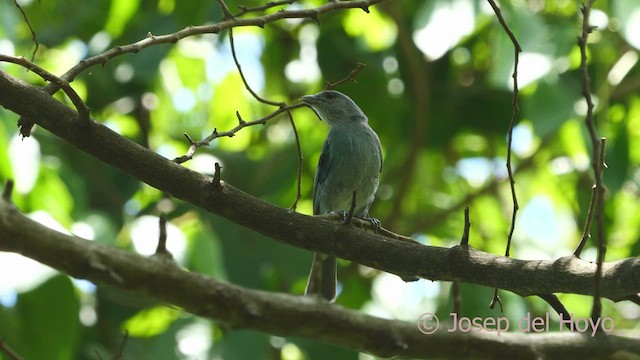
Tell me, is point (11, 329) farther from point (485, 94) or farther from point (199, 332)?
point (485, 94)

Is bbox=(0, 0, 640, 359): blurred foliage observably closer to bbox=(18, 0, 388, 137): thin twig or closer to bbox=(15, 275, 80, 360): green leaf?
bbox=(15, 275, 80, 360): green leaf

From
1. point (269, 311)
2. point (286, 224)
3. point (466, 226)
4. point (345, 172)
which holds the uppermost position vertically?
point (345, 172)

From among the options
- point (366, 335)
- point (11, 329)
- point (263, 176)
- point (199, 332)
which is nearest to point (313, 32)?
point (263, 176)

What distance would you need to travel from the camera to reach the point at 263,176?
589cm

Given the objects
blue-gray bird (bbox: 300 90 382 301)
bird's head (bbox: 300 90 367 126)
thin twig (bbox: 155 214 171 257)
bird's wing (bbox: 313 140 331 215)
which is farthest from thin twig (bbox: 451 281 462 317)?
bird's head (bbox: 300 90 367 126)

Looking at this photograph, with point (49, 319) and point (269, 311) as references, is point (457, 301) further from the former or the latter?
point (49, 319)

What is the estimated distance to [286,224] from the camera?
2.98 m

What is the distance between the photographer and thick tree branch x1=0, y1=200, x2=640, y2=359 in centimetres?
178

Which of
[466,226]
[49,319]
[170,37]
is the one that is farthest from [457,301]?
[49,319]

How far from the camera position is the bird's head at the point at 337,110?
613 cm

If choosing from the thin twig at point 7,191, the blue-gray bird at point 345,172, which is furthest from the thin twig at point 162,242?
the blue-gray bird at point 345,172

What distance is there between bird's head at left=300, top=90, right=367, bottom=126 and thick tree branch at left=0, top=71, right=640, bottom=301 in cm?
A: 316

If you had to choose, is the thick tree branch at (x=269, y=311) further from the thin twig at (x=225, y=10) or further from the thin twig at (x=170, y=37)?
the thin twig at (x=225, y=10)

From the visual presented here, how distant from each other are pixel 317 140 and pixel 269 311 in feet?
16.0
